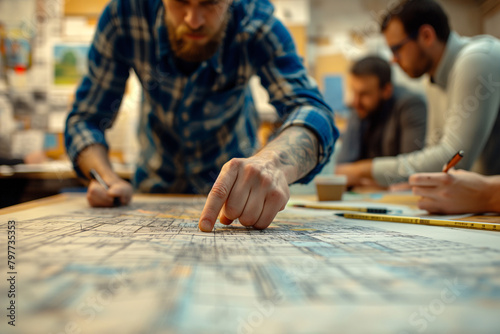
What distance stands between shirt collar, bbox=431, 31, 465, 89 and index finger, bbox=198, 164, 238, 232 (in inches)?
50.1

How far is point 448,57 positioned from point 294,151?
1073 millimetres

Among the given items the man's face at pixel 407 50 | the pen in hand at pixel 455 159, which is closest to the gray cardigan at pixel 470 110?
the man's face at pixel 407 50

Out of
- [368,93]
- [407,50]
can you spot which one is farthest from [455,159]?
[368,93]

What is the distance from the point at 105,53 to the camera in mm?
968

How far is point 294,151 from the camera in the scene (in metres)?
0.68

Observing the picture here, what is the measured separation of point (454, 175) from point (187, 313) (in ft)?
2.27

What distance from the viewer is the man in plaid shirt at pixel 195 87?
0.81m

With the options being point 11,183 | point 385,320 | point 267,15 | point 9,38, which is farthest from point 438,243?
point 9,38

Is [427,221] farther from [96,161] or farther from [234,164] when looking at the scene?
[96,161]

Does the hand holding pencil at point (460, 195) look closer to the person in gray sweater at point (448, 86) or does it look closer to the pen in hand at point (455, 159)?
the pen in hand at point (455, 159)

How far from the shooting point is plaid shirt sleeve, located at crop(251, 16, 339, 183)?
77 centimetres

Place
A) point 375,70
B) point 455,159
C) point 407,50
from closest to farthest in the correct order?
point 455,159 → point 407,50 → point 375,70

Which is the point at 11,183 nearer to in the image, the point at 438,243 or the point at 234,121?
the point at 234,121

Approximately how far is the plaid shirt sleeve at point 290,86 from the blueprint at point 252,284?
359mm
